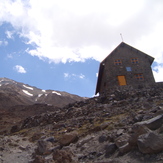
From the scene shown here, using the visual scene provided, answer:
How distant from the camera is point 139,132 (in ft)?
22.0

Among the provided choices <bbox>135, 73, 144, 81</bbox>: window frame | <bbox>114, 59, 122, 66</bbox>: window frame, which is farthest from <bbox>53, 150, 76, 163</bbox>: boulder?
<bbox>114, 59, 122, 66</bbox>: window frame

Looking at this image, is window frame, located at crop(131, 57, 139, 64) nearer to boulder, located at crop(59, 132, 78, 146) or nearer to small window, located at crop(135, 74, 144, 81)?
small window, located at crop(135, 74, 144, 81)

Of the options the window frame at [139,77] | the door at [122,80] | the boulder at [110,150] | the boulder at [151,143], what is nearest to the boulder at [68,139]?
the boulder at [110,150]

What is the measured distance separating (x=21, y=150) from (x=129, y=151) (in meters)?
9.41

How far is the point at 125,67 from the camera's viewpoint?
29938 mm

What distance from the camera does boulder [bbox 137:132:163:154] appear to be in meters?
6.00

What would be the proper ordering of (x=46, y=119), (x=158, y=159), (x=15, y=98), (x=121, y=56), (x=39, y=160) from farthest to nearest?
(x=15, y=98) < (x=121, y=56) < (x=46, y=119) < (x=39, y=160) < (x=158, y=159)

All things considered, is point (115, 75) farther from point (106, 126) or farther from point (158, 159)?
point (158, 159)

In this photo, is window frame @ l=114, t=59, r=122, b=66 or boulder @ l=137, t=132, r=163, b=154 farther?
window frame @ l=114, t=59, r=122, b=66

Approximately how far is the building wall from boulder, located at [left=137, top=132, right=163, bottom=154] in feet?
70.2

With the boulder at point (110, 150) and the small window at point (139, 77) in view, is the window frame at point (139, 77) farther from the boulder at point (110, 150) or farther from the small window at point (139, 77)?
the boulder at point (110, 150)

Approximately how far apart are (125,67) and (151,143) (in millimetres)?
24705

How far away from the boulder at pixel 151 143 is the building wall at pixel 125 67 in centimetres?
2139

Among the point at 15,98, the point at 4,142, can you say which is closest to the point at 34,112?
the point at 15,98
